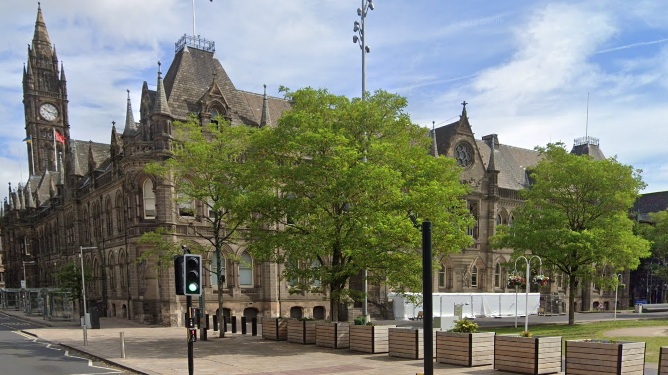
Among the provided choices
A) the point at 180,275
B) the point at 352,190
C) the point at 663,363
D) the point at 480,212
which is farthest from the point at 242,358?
the point at 480,212

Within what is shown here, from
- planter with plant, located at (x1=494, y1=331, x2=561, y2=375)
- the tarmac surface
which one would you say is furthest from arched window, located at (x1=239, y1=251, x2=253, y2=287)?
planter with plant, located at (x1=494, y1=331, x2=561, y2=375)

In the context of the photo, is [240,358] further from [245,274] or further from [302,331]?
[245,274]

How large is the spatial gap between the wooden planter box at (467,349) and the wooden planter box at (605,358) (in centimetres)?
269

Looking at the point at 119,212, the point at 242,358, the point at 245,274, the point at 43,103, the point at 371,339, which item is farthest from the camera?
the point at 43,103

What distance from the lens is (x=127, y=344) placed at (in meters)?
21.2

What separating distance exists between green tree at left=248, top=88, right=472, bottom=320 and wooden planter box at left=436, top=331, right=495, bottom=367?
165 inches

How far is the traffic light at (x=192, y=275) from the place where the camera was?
36.9ft

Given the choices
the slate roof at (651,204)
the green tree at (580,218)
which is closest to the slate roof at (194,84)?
the green tree at (580,218)

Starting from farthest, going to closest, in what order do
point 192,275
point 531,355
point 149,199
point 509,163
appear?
point 509,163, point 149,199, point 531,355, point 192,275

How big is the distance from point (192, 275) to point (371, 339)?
7803mm

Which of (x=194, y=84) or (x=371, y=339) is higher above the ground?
(x=194, y=84)

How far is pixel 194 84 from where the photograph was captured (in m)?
35.9

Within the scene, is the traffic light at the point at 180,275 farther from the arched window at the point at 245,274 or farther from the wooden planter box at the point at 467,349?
the arched window at the point at 245,274

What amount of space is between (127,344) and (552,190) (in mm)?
25548
